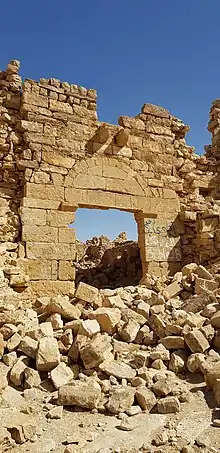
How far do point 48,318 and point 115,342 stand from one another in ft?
3.42

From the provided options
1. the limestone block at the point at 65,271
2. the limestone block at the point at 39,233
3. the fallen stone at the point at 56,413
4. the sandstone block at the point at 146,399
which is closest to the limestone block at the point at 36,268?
the limestone block at the point at 65,271

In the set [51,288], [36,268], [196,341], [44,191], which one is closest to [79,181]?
[44,191]

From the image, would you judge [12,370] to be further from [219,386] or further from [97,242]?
[97,242]

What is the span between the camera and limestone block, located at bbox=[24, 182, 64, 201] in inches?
260

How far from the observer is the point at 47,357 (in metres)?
3.73

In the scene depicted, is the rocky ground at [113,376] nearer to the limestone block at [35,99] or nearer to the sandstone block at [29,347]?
the sandstone block at [29,347]

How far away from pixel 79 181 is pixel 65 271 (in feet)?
5.84

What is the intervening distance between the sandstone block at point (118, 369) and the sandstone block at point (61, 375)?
0.33 meters

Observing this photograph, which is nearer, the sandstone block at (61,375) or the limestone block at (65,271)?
the sandstone block at (61,375)

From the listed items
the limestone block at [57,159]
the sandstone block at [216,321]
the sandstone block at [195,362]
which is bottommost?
the sandstone block at [195,362]

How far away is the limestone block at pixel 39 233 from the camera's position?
6.43m

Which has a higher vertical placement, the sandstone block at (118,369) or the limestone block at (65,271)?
the limestone block at (65,271)

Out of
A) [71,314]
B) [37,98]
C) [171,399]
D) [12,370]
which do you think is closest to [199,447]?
[171,399]

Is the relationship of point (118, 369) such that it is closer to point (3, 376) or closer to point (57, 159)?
point (3, 376)
